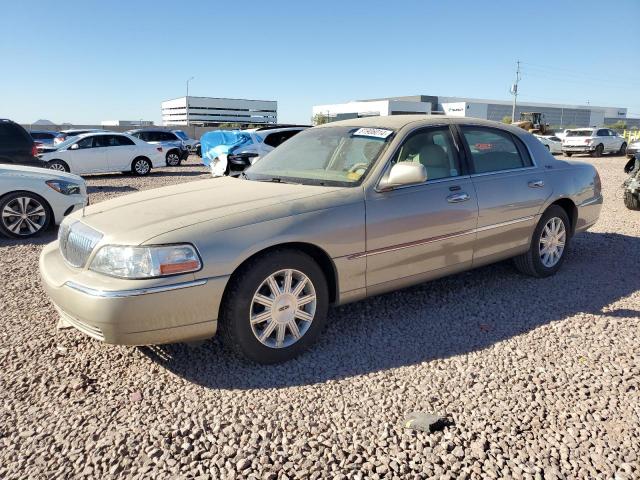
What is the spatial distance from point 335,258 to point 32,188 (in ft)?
18.1

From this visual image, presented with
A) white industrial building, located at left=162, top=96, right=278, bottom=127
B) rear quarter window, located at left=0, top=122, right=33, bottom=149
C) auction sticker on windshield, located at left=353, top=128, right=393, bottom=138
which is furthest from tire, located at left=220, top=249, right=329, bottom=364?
white industrial building, located at left=162, top=96, right=278, bottom=127

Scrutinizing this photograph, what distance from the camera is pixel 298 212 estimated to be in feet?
10.9

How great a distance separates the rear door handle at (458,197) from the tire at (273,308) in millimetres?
1313

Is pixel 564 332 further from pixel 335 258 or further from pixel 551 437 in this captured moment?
pixel 335 258

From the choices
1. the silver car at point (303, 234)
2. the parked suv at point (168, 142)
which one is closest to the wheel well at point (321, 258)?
the silver car at point (303, 234)

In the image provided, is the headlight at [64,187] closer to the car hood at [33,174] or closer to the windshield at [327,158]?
the car hood at [33,174]

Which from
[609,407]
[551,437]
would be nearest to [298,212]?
[551,437]

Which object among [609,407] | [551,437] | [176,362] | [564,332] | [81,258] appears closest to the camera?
[551,437]

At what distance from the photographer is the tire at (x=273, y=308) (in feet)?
10.2

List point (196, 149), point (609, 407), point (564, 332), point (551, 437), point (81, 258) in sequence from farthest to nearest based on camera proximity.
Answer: point (196, 149)
point (564, 332)
point (81, 258)
point (609, 407)
point (551, 437)

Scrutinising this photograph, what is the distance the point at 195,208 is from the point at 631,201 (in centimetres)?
837

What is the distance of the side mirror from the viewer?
3566 mm

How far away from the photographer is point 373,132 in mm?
4141

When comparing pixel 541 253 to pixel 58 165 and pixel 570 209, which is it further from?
pixel 58 165
